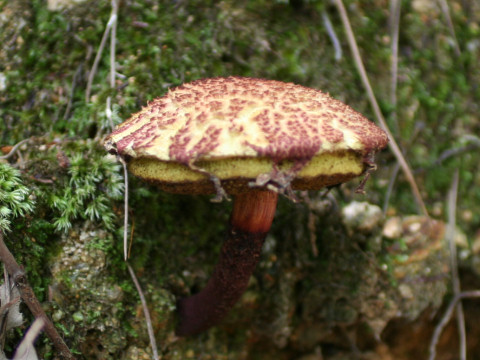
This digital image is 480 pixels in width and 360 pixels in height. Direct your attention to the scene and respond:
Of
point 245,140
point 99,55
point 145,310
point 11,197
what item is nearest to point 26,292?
point 11,197

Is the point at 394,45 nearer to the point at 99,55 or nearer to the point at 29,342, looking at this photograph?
the point at 99,55

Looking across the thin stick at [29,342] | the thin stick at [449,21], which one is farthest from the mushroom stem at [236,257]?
the thin stick at [449,21]

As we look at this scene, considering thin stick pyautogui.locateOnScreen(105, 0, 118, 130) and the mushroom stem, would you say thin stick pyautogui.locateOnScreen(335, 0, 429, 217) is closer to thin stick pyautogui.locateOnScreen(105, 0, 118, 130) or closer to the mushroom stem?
the mushroom stem

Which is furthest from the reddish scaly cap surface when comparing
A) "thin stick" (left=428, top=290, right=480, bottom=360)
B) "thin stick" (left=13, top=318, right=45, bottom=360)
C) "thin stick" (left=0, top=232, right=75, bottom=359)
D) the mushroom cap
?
"thin stick" (left=428, top=290, right=480, bottom=360)

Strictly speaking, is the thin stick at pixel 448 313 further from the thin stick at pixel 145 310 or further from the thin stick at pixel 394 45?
the thin stick at pixel 145 310

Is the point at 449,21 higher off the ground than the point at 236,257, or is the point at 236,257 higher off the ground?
the point at 449,21
